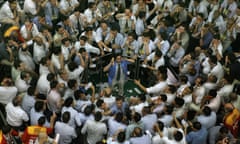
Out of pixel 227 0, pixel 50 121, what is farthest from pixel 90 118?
pixel 227 0

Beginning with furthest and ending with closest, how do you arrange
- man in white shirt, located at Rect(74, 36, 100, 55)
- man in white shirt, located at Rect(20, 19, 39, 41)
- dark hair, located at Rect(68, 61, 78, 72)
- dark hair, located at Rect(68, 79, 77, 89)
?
man in white shirt, located at Rect(20, 19, 39, 41)
man in white shirt, located at Rect(74, 36, 100, 55)
dark hair, located at Rect(68, 61, 78, 72)
dark hair, located at Rect(68, 79, 77, 89)

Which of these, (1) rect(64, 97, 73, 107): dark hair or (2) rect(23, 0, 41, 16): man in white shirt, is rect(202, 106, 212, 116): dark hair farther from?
(2) rect(23, 0, 41, 16): man in white shirt

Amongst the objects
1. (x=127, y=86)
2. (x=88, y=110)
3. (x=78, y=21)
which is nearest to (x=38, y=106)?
(x=88, y=110)

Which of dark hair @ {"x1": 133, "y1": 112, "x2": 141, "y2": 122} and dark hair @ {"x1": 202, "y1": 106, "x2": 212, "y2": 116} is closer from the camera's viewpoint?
dark hair @ {"x1": 133, "y1": 112, "x2": 141, "y2": 122}

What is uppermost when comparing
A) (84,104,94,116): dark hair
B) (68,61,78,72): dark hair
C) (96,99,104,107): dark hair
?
(68,61,78,72): dark hair

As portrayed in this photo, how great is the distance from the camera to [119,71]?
941 cm

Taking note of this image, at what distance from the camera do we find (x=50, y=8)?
11.4m

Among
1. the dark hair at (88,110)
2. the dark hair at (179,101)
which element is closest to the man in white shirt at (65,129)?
the dark hair at (88,110)

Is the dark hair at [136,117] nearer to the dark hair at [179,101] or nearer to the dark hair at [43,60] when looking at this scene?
the dark hair at [179,101]

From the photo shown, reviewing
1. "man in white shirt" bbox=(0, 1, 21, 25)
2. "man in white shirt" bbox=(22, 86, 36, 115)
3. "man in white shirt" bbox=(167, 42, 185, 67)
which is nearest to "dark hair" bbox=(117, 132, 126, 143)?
"man in white shirt" bbox=(22, 86, 36, 115)

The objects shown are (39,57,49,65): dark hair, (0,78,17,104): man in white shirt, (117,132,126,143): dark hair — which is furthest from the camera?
(39,57,49,65): dark hair

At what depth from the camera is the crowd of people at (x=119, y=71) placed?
7.68m

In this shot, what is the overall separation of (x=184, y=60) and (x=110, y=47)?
6.30ft

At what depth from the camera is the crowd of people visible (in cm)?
768
